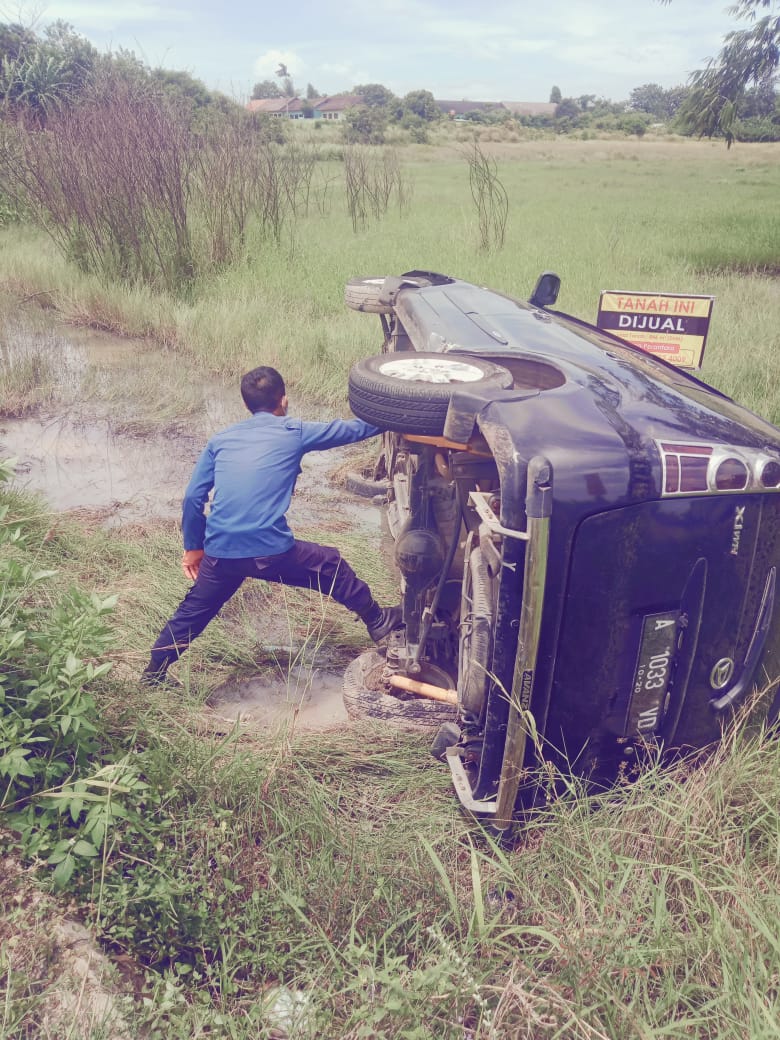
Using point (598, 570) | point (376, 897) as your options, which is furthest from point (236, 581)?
point (598, 570)

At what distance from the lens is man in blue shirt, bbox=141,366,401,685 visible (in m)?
3.17

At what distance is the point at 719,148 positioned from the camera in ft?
139

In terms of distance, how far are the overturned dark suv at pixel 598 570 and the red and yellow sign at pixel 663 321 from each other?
182cm

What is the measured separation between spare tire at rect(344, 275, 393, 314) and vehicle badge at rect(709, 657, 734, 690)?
3.17 m

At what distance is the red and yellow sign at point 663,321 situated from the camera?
446cm

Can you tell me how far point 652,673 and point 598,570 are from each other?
0.37 meters

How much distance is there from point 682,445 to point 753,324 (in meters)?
6.06

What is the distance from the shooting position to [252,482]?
3.19 m

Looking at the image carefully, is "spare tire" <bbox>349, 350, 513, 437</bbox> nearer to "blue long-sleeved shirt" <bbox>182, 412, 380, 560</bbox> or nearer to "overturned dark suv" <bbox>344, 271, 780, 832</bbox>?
"overturned dark suv" <bbox>344, 271, 780, 832</bbox>

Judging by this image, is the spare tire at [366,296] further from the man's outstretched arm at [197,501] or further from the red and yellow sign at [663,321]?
the man's outstretched arm at [197,501]

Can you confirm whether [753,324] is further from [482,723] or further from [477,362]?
[482,723]

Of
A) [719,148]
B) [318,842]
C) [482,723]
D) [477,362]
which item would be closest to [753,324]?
[477,362]

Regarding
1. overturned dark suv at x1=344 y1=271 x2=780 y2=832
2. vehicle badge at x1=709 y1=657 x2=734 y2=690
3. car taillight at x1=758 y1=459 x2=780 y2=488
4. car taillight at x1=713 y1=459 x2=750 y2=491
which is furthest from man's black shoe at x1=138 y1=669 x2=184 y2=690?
car taillight at x1=758 y1=459 x2=780 y2=488

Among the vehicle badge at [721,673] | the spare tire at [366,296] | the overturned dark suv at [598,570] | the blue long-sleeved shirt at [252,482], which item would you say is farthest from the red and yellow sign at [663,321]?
the vehicle badge at [721,673]
